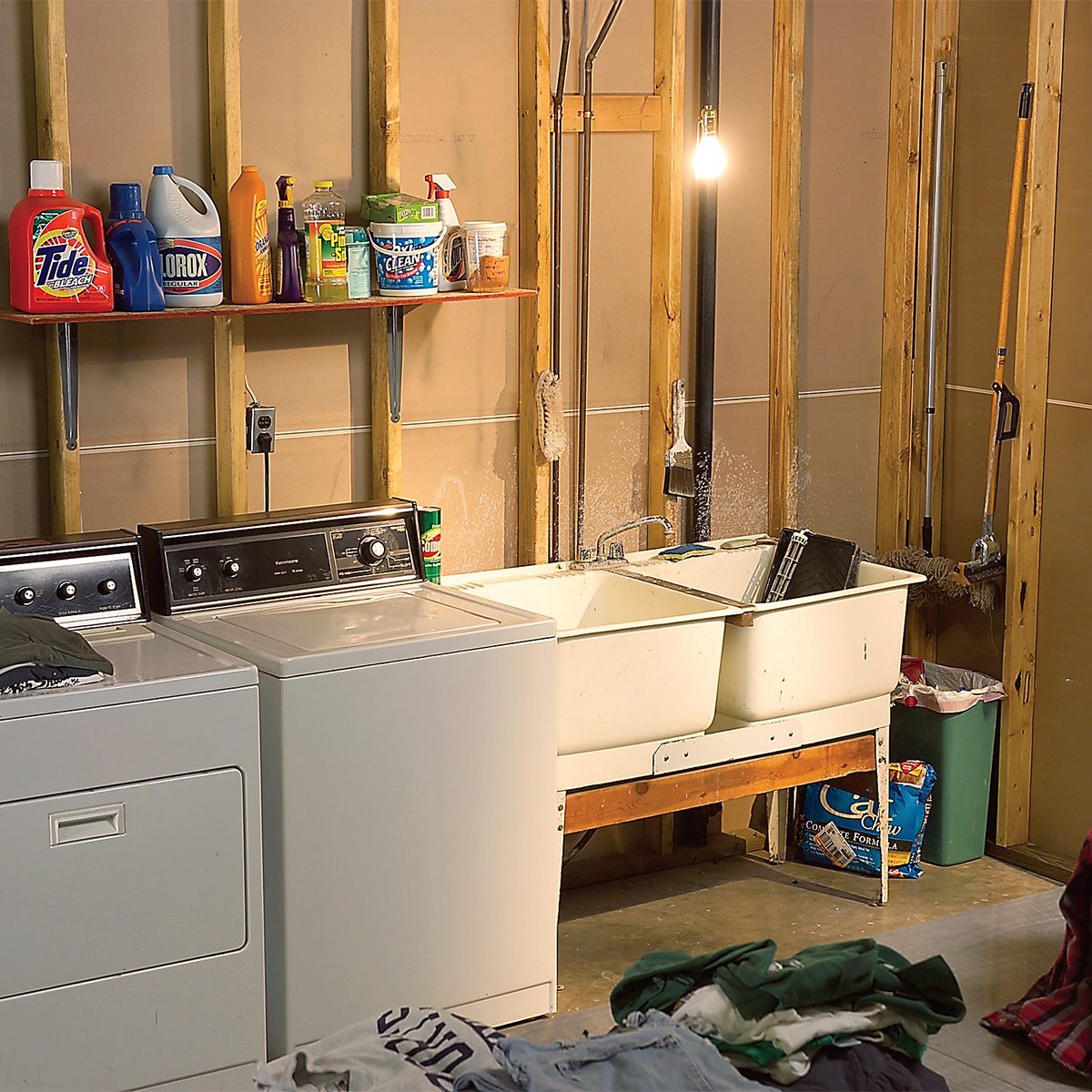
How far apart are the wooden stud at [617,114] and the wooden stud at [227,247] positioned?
860 millimetres

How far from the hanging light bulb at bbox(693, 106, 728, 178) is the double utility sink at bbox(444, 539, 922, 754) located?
967 mm

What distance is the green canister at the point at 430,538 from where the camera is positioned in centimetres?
341

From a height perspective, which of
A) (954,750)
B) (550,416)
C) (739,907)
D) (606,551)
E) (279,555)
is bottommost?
(739,907)

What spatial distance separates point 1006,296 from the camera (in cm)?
393

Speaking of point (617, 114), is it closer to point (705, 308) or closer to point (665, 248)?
point (665, 248)

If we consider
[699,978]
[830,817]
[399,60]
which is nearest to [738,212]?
[399,60]

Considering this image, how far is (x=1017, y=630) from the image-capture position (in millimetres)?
3984

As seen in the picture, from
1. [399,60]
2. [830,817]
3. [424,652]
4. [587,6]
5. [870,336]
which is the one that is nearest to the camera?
[424,652]

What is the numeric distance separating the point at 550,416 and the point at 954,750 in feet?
4.51

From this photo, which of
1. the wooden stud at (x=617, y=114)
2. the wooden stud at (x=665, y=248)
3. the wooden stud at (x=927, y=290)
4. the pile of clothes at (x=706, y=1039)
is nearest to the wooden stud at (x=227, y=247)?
the wooden stud at (x=617, y=114)

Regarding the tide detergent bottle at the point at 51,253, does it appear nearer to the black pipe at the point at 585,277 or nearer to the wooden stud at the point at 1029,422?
the black pipe at the point at 585,277

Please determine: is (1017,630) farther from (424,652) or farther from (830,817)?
(424,652)

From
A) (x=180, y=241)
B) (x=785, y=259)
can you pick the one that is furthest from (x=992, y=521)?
(x=180, y=241)

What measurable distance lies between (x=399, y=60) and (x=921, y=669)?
2073 millimetres
